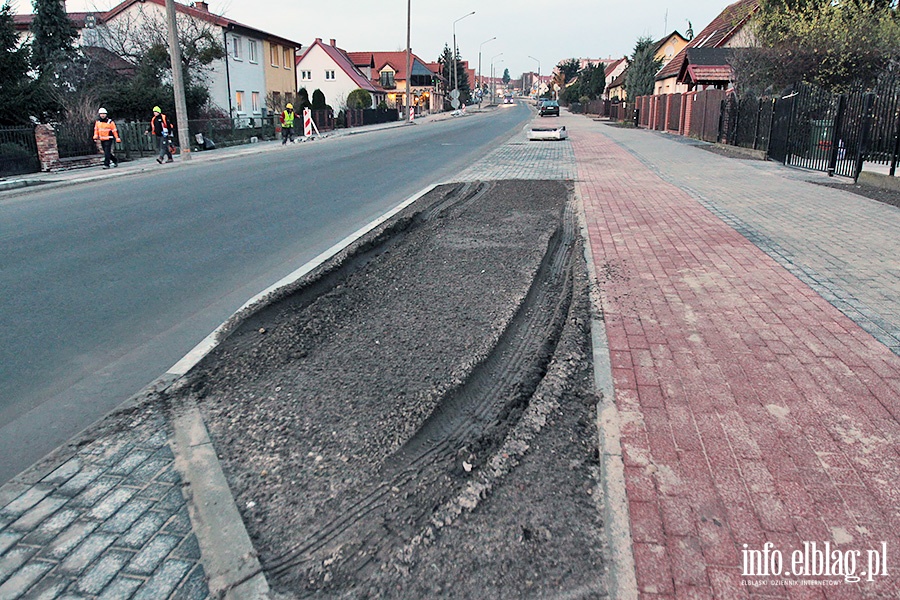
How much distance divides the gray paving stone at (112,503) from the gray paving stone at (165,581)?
0.53 metres

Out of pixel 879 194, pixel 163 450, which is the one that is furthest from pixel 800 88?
pixel 163 450

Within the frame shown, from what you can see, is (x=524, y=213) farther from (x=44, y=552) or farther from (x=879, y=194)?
(x=44, y=552)

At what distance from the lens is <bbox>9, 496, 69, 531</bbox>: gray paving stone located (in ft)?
9.74

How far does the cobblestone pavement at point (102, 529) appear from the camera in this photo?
2613 millimetres

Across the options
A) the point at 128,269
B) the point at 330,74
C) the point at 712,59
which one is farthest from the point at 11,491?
the point at 330,74

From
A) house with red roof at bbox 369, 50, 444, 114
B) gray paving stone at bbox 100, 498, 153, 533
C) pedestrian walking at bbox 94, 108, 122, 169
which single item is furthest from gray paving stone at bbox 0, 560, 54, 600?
house with red roof at bbox 369, 50, 444, 114

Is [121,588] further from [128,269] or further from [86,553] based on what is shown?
[128,269]

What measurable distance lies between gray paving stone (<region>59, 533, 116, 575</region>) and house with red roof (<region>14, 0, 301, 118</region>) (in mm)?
33452

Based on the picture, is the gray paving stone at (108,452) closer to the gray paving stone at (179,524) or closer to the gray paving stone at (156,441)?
the gray paving stone at (156,441)

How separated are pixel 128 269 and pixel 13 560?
16.9ft

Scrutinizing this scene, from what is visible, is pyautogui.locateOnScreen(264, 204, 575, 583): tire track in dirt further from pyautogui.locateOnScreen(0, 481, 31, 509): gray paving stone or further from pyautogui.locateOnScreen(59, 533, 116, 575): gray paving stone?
pyautogui.locateOnScreen(0, 481, 31, 509): gray paving stone

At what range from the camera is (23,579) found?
264 centimetres

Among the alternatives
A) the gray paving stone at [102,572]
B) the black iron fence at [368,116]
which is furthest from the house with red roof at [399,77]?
the gray paving stone at [102,572]

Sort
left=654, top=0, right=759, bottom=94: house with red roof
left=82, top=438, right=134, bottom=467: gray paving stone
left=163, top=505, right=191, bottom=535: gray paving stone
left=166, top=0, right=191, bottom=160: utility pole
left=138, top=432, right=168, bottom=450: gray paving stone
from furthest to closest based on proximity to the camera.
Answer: left=654, top=0, right=759, bottom=94: house with red roof → left=166, top=0, right=191, bottom=160: utility pole → left=138, top=432, right=168, bottom=450: gray paving stone → left=82, top=438, right=134, bottom=467: gray paving stone → left=163, top=505, right=191, bottom=535: gray paving stone
